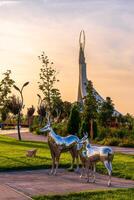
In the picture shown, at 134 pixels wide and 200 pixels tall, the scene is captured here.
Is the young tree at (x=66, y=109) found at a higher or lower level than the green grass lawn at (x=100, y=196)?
higher

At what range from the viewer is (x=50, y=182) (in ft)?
40.6

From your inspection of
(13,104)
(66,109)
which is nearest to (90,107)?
(13,104)

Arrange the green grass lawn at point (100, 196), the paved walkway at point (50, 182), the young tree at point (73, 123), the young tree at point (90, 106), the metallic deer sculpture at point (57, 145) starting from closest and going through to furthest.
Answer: the green grass lawn at point (100, 196) < the paved walkway at point (50, 182) < the metallic deer sculpture at point (57, 145) < the young tree at point (73, 123) < the young tree at point (90, 106)

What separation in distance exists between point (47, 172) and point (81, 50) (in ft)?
184

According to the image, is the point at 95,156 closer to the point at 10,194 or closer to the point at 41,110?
the point at 10,194

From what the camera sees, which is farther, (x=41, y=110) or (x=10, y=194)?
(x=41, y=110)

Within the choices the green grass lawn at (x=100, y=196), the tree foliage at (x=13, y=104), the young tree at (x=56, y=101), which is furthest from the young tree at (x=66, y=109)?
the green grass lawn at (x=100, y=196)

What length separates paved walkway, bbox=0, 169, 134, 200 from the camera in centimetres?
1127

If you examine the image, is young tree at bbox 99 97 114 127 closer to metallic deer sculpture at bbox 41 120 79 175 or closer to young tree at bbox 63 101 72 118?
young tree at bbox 63 101 72 118

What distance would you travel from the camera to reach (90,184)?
12.2 metres

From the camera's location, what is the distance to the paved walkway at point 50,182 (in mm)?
11266

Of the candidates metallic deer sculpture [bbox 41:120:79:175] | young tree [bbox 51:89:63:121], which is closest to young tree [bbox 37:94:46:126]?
young tree [bbox 51:89:63:121]

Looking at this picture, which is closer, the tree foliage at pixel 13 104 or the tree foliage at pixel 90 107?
the tree foliage at pixel 90 107

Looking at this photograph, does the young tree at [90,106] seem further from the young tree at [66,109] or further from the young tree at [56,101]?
the young tree at [66,109]
